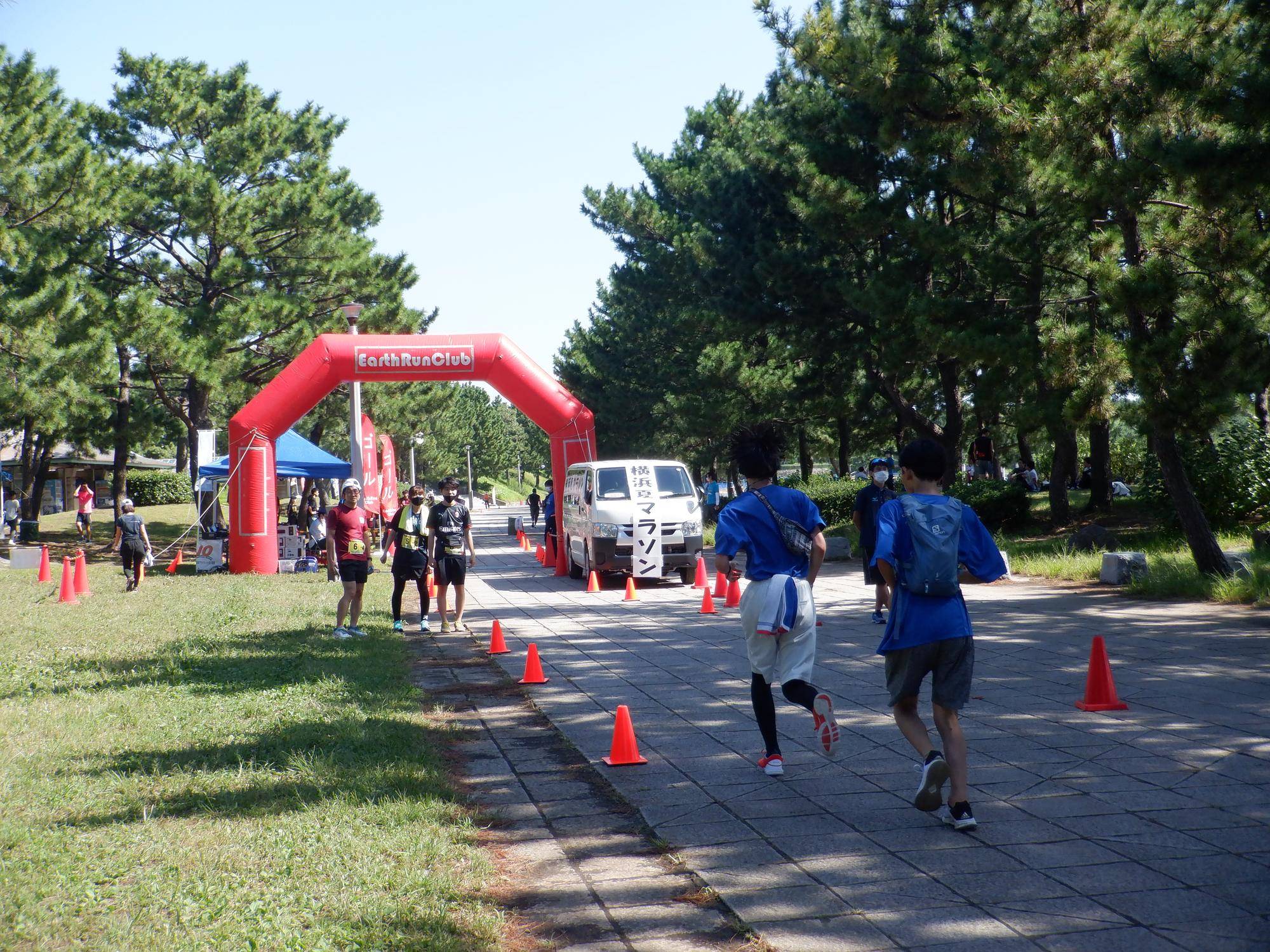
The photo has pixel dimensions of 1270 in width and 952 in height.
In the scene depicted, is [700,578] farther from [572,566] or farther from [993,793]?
[993,793]

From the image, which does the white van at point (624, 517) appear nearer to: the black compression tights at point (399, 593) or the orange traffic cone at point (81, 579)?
the black compression tights at point (399, 593)

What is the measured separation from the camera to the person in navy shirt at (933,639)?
5.10 m

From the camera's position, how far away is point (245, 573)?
21328 millimetres

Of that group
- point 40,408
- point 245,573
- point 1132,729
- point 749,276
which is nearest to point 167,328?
point 40,408

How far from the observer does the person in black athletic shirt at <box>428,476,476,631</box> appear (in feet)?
40.5

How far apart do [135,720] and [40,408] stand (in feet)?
66.0

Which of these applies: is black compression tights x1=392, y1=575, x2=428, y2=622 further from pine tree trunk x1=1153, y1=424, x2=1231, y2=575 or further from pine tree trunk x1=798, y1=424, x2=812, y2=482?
pine tree trunk x1=798, y1=424, x2=812, y2=482

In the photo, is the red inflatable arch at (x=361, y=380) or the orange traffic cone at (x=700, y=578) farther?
the red inflatable arch at (x=361, y=380)

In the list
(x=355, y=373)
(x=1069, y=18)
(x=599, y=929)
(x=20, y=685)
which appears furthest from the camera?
(x=355, y=373)

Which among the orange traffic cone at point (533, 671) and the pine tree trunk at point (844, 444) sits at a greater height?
the pine tree trunk at point (844, 444)

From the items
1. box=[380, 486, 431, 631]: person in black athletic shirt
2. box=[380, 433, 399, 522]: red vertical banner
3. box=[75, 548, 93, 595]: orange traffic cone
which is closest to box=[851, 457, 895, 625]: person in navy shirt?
box=[380, 486, 431, 631]: person in black athletic shirt

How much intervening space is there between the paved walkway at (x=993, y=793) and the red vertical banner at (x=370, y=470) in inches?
692

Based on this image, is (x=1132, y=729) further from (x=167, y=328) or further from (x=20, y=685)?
(x=167, y=328)

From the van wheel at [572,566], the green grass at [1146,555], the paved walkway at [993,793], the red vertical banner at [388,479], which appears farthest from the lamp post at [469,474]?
the paved walkway at [993,793]
